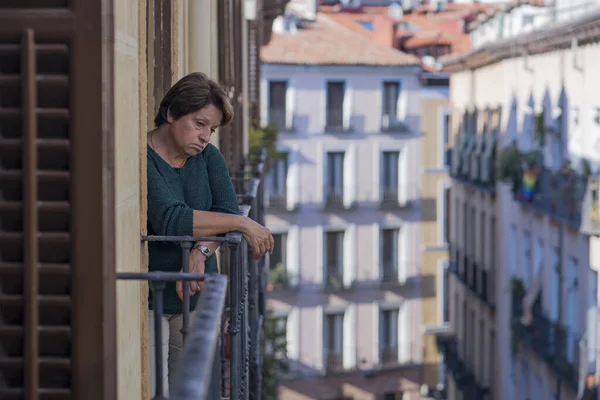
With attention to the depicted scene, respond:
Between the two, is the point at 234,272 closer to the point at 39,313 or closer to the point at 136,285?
the point at 136,285

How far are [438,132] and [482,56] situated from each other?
11571mm

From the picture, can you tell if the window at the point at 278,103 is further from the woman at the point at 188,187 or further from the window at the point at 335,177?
the woman at the point at 188,187

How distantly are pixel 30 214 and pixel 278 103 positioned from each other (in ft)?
129

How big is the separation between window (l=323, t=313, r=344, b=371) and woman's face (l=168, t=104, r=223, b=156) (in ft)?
121

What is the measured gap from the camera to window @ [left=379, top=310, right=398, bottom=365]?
42.6m

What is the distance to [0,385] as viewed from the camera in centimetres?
283

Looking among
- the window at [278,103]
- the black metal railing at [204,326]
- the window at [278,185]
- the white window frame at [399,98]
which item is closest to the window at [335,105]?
the white window frame at [399,98]

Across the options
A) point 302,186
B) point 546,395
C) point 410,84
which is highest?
point 410,84

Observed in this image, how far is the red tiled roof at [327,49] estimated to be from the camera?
1641 inches

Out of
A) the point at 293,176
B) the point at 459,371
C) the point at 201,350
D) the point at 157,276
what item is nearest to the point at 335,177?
the point at 293,176

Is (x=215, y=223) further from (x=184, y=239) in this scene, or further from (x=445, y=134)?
(x=445, y=134)

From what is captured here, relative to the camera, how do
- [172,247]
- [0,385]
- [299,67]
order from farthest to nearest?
1. [299,67]
2. [172,247]
3. [0,385]

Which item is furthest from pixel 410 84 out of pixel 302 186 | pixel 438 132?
pixel 302 186

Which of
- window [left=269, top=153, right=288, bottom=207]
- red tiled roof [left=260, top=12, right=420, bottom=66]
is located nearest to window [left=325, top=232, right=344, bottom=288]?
window [left=269, top=153, right=288, bottom=207]
